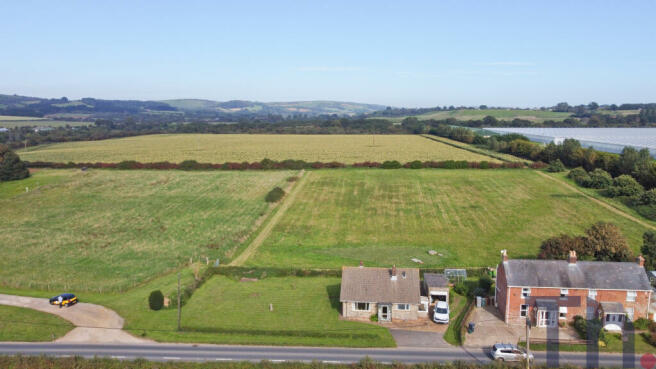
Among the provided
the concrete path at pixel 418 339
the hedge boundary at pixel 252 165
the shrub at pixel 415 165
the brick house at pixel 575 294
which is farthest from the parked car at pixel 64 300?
the shrub at pixel 415 165

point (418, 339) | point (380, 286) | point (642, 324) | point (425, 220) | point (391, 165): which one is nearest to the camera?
point (418, 339)

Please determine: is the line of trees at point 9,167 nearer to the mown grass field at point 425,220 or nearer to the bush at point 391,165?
the mown grass field at point 425,220

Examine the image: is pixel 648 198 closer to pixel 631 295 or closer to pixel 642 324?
pixel 631 295

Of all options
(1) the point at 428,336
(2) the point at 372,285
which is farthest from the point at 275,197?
(1) the point at 428,336

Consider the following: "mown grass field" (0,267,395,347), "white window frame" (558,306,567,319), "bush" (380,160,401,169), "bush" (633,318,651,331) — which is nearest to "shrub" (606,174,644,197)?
"bush" (380,160,401,169)

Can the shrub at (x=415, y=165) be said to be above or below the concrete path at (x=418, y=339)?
above

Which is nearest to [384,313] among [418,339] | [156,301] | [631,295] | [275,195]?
[418,339]

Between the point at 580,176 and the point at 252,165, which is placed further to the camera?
the point at 252,165
